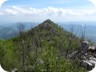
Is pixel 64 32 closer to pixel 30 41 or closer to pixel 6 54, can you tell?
pixel 30 41

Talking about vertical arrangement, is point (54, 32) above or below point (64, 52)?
above

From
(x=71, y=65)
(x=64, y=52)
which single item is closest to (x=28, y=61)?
(x=64, y=52)

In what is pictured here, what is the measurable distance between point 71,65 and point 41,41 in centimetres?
149

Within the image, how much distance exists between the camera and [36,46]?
784 cm

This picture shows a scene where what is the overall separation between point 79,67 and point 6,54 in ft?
6.04

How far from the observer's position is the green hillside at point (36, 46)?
A: 22.7 ft

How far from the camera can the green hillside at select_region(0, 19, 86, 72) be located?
6.91 metres

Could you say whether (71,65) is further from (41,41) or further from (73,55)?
(41,41)

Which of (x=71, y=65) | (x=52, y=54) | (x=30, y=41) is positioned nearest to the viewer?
(x=52, y=54)

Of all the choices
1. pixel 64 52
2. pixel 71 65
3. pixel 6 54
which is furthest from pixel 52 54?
pixel 6 54

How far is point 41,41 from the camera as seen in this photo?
25.0ft

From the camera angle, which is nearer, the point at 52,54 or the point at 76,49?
the point at 52,54

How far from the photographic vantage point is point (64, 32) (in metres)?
7.36

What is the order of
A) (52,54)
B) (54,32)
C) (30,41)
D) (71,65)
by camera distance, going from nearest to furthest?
(52,54)
(71,65)
(54,32)
(30,41)
